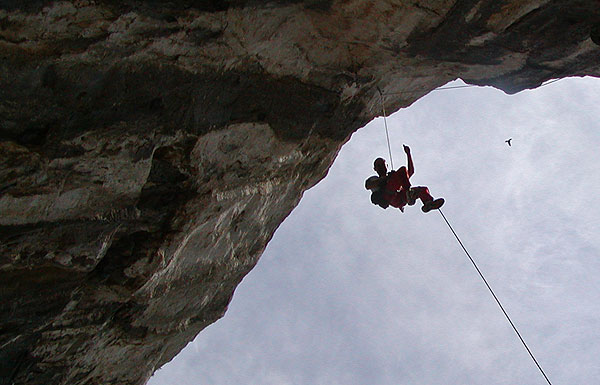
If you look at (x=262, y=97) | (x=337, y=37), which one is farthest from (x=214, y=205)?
(x=337, y=37)

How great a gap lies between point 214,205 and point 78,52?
2520 mm

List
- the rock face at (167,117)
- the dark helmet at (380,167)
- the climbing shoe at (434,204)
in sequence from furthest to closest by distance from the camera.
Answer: the dark helmet at (380,167), the climbing shoe at (434,204), the rock face at (167,117)

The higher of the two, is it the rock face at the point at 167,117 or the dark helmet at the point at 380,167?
the dark helmet at the point at 380,167

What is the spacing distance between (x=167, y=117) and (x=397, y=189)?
402cm

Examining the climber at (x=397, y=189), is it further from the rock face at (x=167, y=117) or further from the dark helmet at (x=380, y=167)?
the rock face at (x=167, y=117)

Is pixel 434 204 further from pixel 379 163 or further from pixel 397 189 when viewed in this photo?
pixel 379 163

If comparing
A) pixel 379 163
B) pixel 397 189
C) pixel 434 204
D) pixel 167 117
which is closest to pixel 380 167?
pixel 379 163

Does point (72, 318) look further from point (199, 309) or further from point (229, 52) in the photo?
point (229, 52)

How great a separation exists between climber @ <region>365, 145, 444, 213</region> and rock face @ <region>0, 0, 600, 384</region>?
3.46 ft

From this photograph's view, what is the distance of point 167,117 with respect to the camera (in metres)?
5.64

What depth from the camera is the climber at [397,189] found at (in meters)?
8.28

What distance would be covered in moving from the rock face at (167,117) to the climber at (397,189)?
3.46ft

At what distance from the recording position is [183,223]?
6488mm

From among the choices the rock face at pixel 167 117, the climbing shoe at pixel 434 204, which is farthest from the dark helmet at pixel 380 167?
the rock face at pixel 167 117
